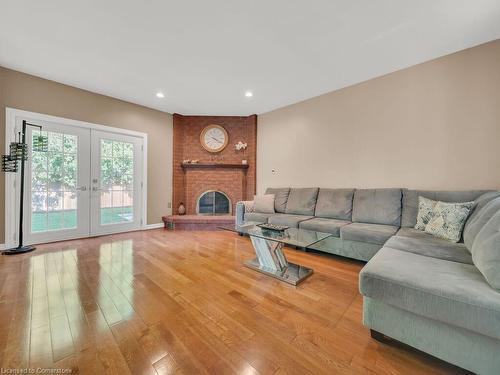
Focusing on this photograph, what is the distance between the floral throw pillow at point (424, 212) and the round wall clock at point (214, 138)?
3.73 metres

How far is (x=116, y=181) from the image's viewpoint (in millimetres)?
3943

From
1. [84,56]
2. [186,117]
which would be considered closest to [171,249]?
[84,56]

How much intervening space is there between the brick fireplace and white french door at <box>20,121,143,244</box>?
950 millimetres

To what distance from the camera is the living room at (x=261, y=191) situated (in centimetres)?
117

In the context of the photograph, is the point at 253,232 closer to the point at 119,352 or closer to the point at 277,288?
the point at 277,288

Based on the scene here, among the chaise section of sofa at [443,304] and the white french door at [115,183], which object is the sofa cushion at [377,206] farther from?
the white french door at [115,183]

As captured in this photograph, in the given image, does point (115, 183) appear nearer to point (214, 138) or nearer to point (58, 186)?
point (58, 186)

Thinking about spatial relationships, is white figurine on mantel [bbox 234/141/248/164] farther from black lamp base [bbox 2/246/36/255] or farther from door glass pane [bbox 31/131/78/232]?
black lamp base [bbox 2/246/36/255]

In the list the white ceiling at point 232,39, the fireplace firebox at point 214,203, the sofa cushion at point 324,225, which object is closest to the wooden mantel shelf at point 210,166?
the fireplace firebox at point 214,203

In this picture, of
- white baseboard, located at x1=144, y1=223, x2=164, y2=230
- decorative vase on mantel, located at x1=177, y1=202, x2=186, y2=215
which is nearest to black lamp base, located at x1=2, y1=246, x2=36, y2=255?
white baseboard, located at x1=144, y1=223, x2=164, y2=230

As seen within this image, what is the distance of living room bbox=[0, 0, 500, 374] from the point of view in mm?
1174

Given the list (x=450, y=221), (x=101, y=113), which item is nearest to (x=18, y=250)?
(x=101, y=113)

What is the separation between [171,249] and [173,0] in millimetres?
2843

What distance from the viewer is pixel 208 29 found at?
2.14 m
